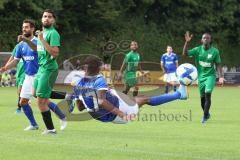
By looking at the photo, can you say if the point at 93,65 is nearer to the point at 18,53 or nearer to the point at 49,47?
the point at 49,47

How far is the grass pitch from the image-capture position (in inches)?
364

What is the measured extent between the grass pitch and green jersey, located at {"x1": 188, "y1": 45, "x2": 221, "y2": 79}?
116 cm

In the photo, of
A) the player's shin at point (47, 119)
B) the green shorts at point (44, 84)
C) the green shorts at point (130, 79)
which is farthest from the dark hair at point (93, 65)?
the green shorts at point (130, 79)

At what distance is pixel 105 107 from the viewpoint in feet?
40.1

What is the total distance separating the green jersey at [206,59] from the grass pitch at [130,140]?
3.80 ft

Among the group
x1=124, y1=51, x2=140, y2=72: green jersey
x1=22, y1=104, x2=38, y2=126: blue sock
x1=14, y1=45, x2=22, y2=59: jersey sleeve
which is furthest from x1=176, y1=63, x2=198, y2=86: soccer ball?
x1=124, y1=51, x2=140, y2=72: green jersey

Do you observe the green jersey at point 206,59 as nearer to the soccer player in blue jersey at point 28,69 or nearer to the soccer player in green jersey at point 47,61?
the soccer player in blue jersey at point 28,69

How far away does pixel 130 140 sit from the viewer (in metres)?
11.2

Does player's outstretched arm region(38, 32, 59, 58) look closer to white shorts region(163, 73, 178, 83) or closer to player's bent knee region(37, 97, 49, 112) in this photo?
player's bent knee region(37, 97, 49, 112)

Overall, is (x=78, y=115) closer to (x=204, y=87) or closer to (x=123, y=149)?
(x=204, y=87)

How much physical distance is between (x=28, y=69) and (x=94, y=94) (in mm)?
2349

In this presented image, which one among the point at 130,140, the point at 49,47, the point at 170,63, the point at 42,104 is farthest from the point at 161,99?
the point at 170,63

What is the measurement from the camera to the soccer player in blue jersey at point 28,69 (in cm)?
1298

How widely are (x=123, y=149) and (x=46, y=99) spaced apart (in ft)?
8.02
